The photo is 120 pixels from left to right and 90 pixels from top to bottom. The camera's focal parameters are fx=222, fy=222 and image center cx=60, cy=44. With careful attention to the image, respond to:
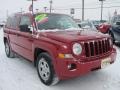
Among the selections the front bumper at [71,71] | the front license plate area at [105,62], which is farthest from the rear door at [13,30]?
the front license plate area at [105,62]

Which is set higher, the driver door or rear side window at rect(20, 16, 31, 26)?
rear side window at rect(20, 16, 31, 26)

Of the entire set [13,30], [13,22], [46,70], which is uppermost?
[13,22]

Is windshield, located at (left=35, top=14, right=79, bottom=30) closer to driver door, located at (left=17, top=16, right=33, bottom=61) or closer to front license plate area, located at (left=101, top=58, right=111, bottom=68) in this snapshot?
driver door, located at (left=17, top=16, right=33, bottom=61)

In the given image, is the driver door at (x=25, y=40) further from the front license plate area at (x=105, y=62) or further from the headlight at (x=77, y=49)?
the front license plate area at (x=105, y=62)

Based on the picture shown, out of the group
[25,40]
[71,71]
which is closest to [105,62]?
A: [71,71]

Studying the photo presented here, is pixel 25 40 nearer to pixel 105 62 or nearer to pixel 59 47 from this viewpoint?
pixel 59 47

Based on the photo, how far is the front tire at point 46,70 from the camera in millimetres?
4992

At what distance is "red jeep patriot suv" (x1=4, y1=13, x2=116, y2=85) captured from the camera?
4.60 m

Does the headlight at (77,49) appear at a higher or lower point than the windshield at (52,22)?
lower

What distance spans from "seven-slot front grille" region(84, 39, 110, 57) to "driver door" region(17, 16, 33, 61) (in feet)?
5.63

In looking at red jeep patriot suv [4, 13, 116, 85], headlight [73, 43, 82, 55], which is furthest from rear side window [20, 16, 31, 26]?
headlight [73, 43, 82, 55]

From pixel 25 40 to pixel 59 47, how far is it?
184 cm

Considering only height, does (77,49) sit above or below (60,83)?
above

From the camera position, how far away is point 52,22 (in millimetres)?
5996
